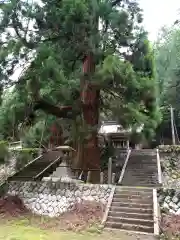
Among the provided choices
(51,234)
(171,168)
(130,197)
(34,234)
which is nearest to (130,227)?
(130,197)

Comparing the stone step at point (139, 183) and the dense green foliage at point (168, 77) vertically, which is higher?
the dense green foliage at point (168, 77)

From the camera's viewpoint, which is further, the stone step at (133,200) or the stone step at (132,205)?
the stone step at (133,200)

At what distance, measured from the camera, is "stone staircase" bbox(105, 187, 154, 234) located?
8109mm

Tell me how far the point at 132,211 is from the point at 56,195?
3.01m

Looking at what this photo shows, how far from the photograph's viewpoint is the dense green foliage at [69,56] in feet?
34.1

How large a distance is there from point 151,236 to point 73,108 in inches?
249

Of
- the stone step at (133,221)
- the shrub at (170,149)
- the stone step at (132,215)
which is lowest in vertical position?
the stone step at (133,221)

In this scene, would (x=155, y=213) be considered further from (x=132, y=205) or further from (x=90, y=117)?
(x=90, y=117)

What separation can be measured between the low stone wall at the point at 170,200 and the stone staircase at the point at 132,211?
1.13ft

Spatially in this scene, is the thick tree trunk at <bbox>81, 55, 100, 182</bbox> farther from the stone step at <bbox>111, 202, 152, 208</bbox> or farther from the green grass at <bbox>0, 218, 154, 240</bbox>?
the green grass at <bbox>0, 218, 154, 240</bbox>

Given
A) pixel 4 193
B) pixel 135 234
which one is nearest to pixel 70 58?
pixel 4 193

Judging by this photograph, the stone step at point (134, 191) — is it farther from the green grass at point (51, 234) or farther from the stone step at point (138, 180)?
the stone step at point (138, 180)

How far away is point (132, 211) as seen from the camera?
884cm

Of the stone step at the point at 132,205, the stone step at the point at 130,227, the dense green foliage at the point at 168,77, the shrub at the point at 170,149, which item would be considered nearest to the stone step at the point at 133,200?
the stone step at the point at 132,205
